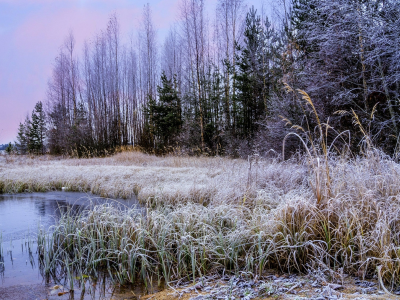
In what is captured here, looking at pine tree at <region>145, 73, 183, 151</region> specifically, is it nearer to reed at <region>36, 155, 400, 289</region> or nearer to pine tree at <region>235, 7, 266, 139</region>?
pine tree at <region>235, 7, 266, 139</region>

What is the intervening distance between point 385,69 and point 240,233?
33.4 feet

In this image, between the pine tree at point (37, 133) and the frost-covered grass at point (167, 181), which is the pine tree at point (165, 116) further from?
the pine tree at point (37, 133)

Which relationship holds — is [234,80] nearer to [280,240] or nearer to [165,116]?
[165,116]

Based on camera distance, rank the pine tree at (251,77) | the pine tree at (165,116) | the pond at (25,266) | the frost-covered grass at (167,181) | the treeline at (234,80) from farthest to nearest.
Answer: the pine tree at (165,116)
the pine tree at (251,77)
the treeline at (234,80)
the frost-covered grass at (167,181)
the pond at (25,266)

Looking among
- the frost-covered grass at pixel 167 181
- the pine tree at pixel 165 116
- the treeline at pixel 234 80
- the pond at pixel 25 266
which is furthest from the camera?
the pine tree at pixel 165 116

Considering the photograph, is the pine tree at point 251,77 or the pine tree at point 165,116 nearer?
the pine tree at point 251,77

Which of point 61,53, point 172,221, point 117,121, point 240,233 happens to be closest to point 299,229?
point 240,233

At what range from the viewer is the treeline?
9.25 meters

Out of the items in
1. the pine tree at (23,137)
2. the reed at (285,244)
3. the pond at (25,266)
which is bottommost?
the pond at (25,266)

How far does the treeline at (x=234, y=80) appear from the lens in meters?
9.25

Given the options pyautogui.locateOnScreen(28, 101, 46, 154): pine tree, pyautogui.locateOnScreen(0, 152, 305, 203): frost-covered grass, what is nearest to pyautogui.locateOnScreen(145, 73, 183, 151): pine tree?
pyautogui.locateOnScreen(0, 152, 305, 203): frost-covered grass

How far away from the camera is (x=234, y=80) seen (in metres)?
18.3

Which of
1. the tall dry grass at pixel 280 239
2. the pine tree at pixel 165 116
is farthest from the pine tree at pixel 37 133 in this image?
the tall dry grass at pixel 280 239

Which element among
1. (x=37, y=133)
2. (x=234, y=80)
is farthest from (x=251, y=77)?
(x=37, y=133)
